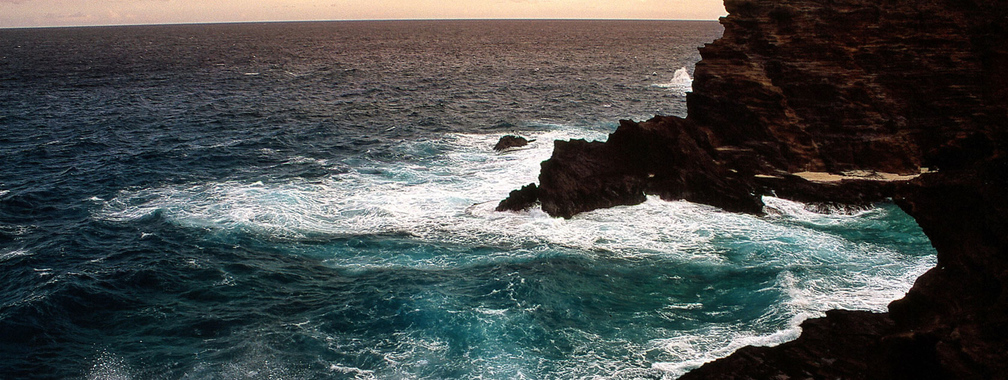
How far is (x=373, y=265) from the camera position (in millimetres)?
27453

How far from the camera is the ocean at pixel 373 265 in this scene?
20.5 metres

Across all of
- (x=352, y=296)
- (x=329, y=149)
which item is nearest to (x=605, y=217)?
(x=352, y=296)

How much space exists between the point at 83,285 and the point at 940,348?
2833 centimetres

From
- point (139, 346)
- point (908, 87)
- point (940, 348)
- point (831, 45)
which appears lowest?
point (139, 346)

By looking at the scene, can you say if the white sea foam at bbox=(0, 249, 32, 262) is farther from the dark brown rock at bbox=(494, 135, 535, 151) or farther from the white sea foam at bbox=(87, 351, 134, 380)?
the dark brown rock at bbox=(494, 135, 535, 151)

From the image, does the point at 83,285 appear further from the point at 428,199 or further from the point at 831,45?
the point at 831,45

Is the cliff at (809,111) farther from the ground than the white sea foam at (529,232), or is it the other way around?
the cliff at (809,111)

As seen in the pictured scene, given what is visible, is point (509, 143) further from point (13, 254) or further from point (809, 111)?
point (13, 254)

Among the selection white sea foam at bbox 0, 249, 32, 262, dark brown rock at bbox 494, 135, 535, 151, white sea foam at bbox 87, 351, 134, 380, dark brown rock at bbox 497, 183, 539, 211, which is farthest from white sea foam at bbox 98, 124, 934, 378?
white sea foam at bbox 87, 351, 134, 380

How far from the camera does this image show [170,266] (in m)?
27.4

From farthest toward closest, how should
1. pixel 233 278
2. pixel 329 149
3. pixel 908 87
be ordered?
pixel 329 149 < pixel 908 87 < pixel 233 278

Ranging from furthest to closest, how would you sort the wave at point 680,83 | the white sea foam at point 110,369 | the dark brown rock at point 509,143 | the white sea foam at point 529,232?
the wave at point 680,83 → the dark brown rock at point 509,143 → the white sea foam at point 529,232 → the white sea foam at point 110,369

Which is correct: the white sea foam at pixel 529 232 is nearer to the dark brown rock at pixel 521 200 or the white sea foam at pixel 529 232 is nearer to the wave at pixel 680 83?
the dark brown rock at pixel 521 200

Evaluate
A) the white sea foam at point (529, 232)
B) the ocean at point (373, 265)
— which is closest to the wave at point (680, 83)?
the ocean at point (373, 265)
